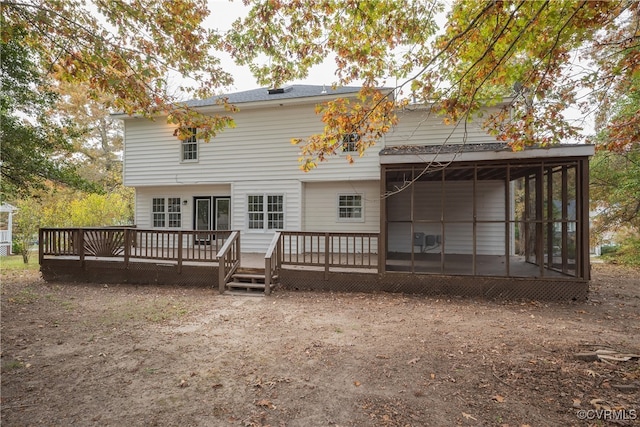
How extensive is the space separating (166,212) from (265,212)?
427cm

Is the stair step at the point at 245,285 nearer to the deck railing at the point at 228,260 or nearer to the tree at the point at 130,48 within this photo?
the deck railing at the point at 228,260

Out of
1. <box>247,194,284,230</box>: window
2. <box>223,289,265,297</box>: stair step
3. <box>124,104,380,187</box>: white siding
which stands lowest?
<box>223,289,265,297</box>: stair step

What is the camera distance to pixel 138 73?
502 cm

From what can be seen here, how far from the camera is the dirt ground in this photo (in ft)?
9.58

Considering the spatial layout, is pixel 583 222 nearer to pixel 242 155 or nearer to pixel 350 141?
pixel 350 141

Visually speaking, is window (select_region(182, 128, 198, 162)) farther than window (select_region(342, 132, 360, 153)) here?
Yes

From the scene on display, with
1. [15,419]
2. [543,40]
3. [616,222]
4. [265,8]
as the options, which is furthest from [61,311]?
[616,222]

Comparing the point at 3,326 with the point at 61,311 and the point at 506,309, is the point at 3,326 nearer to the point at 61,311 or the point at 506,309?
the point at 61,311

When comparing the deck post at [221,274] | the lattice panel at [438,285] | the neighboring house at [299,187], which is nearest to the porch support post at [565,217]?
the lattice panel at [438,285]

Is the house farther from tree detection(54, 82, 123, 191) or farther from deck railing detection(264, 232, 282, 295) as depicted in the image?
tree detection(54, 82, 123, 191)

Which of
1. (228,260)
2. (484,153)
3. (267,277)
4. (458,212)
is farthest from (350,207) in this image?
(484,153)

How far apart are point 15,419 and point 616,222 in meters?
18.6

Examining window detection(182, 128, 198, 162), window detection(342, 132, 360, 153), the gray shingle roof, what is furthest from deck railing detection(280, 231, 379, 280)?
window detection(182, 128, 198, 162)

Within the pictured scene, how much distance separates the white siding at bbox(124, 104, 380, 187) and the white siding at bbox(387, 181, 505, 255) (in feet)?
6.62
